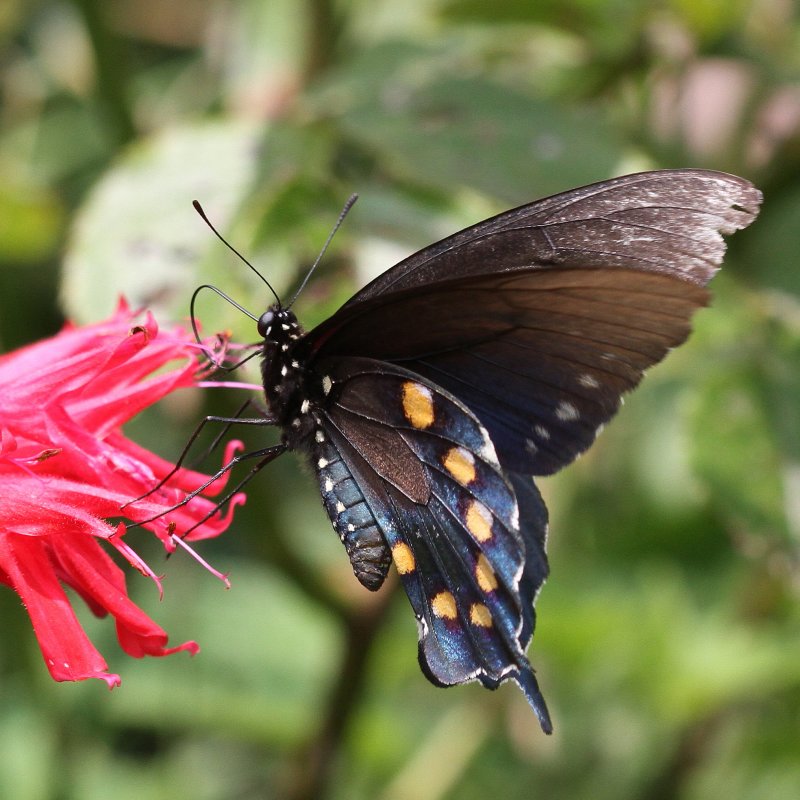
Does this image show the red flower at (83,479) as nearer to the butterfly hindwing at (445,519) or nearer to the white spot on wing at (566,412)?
the butterfly hindwing at (445,519)

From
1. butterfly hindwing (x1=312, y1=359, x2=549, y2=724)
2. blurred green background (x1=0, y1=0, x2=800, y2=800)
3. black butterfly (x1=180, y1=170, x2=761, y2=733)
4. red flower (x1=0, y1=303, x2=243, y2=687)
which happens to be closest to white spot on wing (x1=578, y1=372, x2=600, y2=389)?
black butterfly (x1=180, y1=170, x2=761, y2=733)

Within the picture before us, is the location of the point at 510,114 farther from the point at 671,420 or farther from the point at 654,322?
the point at 671,420

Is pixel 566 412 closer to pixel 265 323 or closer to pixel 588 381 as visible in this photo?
pixel 588 381

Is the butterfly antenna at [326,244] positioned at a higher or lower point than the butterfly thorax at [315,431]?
higher

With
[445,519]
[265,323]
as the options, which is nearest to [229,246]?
→ [265,323]

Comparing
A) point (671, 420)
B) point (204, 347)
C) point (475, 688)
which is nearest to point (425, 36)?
point (204, 347)

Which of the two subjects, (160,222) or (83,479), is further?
(160,222)

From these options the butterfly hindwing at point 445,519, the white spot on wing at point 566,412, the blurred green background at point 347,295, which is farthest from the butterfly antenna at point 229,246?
the white spot on wing at point 566,412

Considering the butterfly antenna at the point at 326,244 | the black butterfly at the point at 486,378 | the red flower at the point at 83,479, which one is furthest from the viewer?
the butterfly antenna at the point at 326,244
